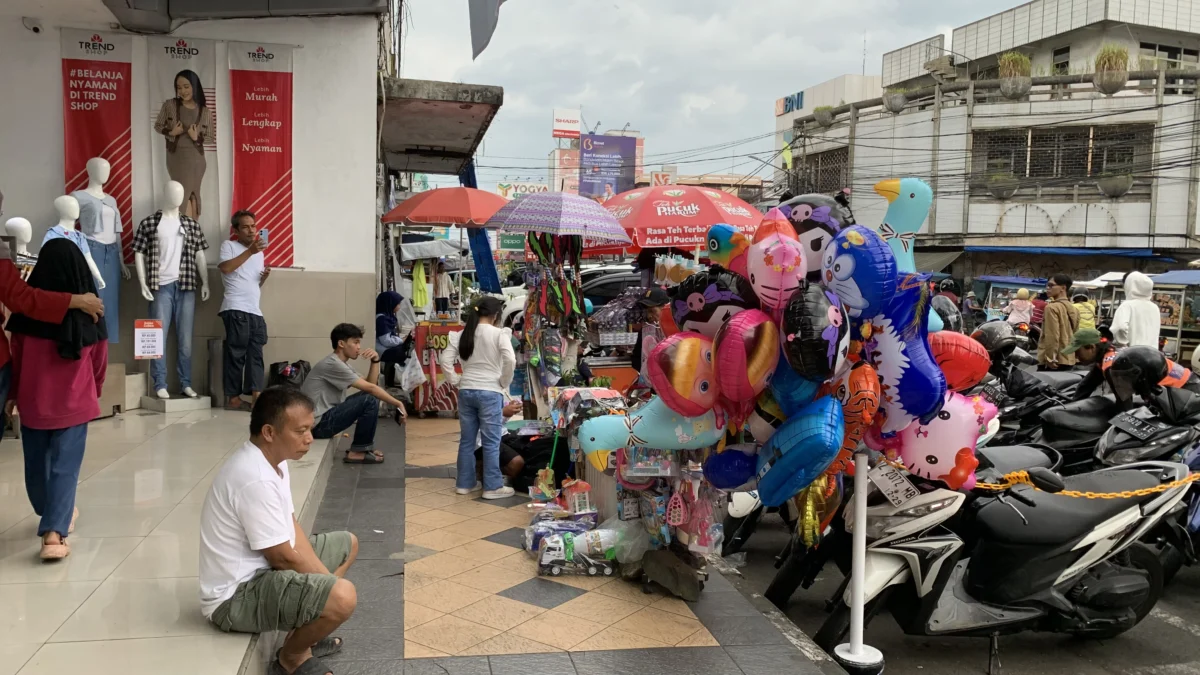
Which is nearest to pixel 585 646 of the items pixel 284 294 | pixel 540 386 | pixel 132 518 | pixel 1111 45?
pixel 132 518

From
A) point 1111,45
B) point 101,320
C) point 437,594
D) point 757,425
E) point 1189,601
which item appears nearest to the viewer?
point 757,425

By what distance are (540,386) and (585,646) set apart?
420cm

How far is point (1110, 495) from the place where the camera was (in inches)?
172

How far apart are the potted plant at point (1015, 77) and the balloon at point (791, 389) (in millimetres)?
24844

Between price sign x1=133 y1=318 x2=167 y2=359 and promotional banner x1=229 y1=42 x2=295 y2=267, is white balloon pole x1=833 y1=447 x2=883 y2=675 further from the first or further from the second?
promotional banner x1=229 y1=42 x2=295 y2=267

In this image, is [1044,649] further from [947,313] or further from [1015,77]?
[1015,77]

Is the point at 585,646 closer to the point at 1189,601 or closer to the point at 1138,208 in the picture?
the point at 1189,601

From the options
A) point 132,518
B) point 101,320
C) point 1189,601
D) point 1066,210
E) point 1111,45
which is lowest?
point 1189,601

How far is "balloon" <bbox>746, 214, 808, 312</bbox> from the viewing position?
359 cm

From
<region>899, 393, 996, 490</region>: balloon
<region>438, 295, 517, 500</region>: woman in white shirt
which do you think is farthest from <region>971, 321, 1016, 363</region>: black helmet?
<region>438, 295, 517, 500</region>: woman in white shirt

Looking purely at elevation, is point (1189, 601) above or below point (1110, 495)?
below

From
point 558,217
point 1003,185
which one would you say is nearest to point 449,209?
point 558,217

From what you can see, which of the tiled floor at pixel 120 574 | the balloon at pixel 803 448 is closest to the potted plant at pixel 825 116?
the tiled floor at pixel 120 574

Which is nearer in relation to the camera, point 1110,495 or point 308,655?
point 308,655
